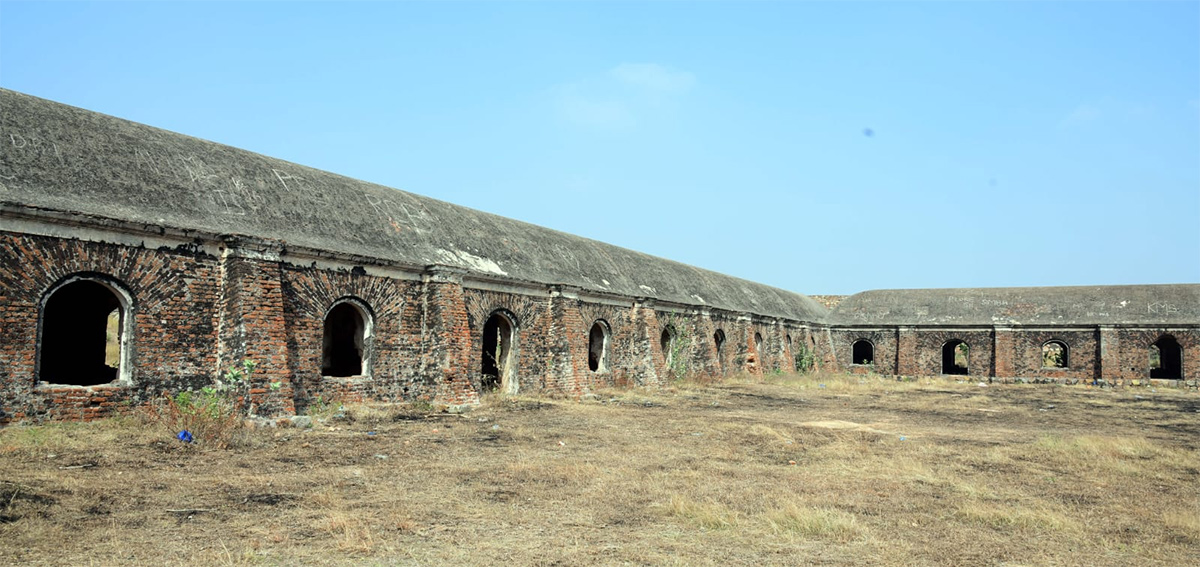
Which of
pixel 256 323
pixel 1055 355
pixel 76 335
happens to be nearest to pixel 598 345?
pixel 256 323

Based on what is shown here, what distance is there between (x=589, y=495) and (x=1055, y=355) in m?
40.1

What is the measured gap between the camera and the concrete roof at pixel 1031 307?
114 ft

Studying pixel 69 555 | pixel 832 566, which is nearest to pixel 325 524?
pixel 69 555

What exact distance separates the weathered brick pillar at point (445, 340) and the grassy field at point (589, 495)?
1587 millimetres

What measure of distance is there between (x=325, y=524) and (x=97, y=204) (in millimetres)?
7580

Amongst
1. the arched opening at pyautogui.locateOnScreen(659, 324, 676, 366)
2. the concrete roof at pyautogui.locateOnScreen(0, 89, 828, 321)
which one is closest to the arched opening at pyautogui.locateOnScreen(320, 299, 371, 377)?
the concrete roof at pyautogui.locateOnScreen(0, 89, 828, 321)

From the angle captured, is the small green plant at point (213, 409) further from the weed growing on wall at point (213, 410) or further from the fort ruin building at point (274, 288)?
the fort ruin building at point (274, 288)

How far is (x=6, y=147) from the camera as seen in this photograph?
35.8ft

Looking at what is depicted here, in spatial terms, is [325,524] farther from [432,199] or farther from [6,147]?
[432,199]

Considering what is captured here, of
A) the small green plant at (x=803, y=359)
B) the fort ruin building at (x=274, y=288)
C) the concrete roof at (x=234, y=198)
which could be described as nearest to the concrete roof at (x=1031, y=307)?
the small green plant at (x=803, y=359)

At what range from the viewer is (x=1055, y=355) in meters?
40.1

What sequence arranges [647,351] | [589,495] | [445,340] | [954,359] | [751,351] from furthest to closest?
[954,359] → [751,351] → [647,351] → [445,340] → [589,495]

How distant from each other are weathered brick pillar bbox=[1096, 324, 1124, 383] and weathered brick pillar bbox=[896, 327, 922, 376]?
7.38 meters

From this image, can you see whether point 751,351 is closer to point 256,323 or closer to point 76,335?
point 256,323
